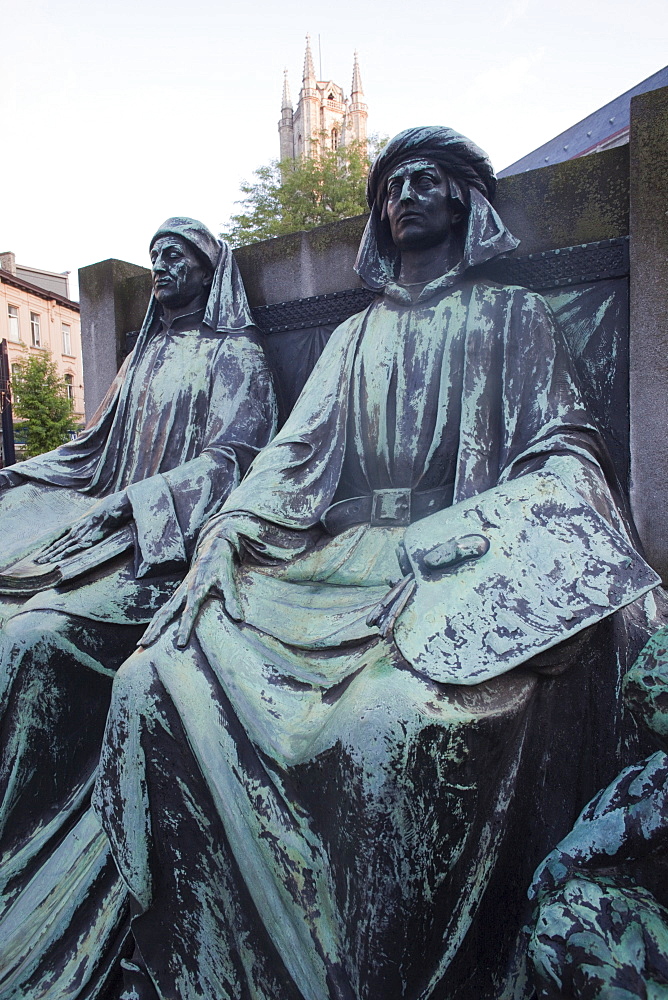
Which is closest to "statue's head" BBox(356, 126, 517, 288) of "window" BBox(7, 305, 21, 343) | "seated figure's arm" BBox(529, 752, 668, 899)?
"seated figure's arm" BBox(529, 752, 668, 899)

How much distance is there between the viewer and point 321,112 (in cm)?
7012

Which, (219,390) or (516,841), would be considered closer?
(516,841)

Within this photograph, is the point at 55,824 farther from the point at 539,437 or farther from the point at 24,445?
the point at 24,445

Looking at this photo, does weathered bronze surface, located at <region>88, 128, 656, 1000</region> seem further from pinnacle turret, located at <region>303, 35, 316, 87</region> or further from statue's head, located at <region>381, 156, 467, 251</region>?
pinnacle turret, located at <region>303, 35, 316, 87</region>

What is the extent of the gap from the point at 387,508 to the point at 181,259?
1.71 metres

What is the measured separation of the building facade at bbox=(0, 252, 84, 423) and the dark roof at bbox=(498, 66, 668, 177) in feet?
65.0

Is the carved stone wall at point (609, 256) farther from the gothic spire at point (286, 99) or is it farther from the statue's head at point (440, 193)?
the gothic spire at point (286, 99)

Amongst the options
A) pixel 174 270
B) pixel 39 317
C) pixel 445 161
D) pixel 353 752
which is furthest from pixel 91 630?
pixel 39 317

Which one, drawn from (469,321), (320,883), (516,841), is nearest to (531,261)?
(469,321)

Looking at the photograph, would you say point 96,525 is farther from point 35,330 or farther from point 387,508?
point 35,330

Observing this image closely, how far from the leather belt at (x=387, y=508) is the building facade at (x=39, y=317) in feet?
107

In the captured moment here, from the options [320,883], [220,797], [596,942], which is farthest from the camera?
[220,797]

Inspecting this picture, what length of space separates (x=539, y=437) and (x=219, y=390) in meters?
1.57

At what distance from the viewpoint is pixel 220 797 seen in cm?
206
